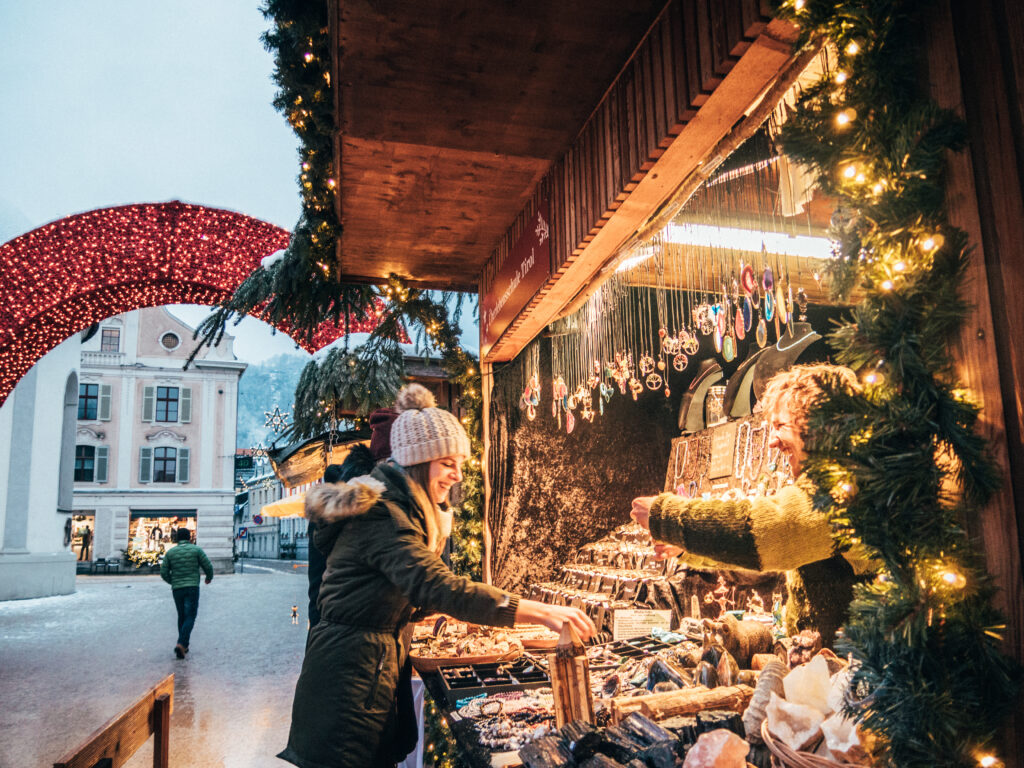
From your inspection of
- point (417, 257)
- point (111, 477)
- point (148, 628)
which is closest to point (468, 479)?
point (417, 257)

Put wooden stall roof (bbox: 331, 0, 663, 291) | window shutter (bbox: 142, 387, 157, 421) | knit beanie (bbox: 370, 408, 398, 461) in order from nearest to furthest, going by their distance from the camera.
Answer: wooden stall roof (bbox: 331, 0, 663, 291) → knit beanie (bbox: 370, 408, 398, 461) → window shutter (bbox: 142, 387, 157, 421)

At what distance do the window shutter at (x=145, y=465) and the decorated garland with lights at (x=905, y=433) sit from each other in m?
33.4

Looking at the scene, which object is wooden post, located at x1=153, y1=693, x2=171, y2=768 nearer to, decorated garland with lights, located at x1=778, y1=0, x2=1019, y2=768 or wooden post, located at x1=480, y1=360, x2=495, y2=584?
decorated garland with lights, located at x1=778, y1=0, x2=1019, y2=768

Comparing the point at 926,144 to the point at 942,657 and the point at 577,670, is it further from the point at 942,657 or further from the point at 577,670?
the point at 577,670

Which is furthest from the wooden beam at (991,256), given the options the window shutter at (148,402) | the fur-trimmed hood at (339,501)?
the window shutter at (148,402)

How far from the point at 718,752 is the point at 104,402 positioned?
111 ft

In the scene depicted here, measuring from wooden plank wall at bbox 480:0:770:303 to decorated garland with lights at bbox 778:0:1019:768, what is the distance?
67 cm

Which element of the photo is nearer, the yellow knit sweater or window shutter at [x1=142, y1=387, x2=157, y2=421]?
the yellow knit sweater

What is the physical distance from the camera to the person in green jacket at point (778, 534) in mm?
1847

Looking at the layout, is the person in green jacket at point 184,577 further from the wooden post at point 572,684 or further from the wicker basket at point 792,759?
the wicker basket at point 792,759

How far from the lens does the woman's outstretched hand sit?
1.99 m

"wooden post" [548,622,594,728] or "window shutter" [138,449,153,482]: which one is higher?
"window shutter" [138,449,153,482]

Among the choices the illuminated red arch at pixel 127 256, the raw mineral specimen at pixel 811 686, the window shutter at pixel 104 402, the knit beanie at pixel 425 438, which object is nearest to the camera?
the raw mineral specimen at pixel 811 686

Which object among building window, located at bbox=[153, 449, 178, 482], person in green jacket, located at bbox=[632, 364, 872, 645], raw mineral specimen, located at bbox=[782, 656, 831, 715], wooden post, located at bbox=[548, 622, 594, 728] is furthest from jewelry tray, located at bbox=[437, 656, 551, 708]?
building window, located at bbox=[153, 449, 178, 482]
